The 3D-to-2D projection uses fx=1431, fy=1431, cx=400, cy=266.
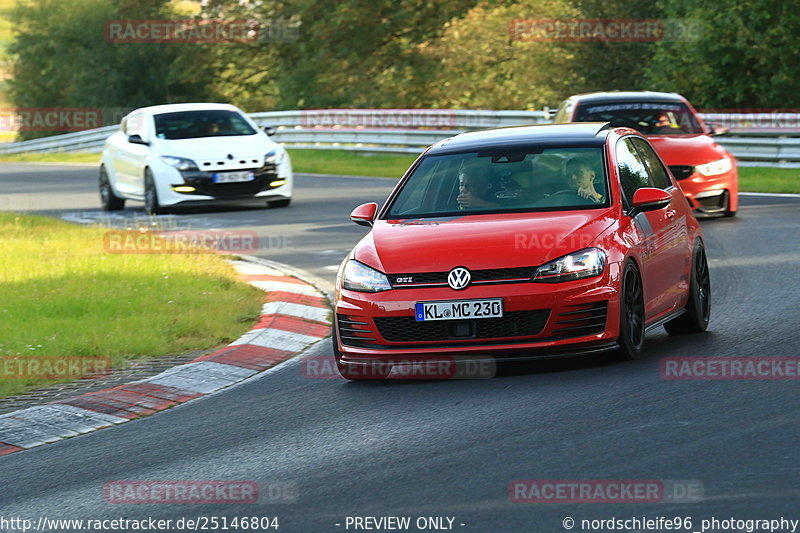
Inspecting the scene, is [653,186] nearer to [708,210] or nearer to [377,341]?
[377,341]

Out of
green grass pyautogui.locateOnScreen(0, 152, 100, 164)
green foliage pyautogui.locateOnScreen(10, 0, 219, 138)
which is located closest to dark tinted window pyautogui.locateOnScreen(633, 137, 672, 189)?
green grass pyautogui.locateOnScreen(0, 152, 100, 164)

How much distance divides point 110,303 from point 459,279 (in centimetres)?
468

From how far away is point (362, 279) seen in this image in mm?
8508

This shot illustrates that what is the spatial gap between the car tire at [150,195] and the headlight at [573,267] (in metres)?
12.9

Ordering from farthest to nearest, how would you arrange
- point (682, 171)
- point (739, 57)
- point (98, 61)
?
point (98, 61), point (739, 57), point (682, 171)

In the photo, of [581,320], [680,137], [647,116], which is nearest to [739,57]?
[647,116]

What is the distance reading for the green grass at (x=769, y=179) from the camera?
21609mm

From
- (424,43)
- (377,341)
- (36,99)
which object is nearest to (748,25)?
(424,43)

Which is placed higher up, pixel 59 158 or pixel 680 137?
pixel 680 137

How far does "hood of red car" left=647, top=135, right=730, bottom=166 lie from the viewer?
1678 cm

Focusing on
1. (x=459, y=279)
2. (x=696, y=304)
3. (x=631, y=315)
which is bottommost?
(x=696, y=304)

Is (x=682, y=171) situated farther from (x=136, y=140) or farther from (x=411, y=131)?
(x=411, y=131)

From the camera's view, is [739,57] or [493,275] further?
[739,57]

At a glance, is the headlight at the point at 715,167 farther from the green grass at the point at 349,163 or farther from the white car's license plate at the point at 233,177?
the green grass at the point at 349,163
